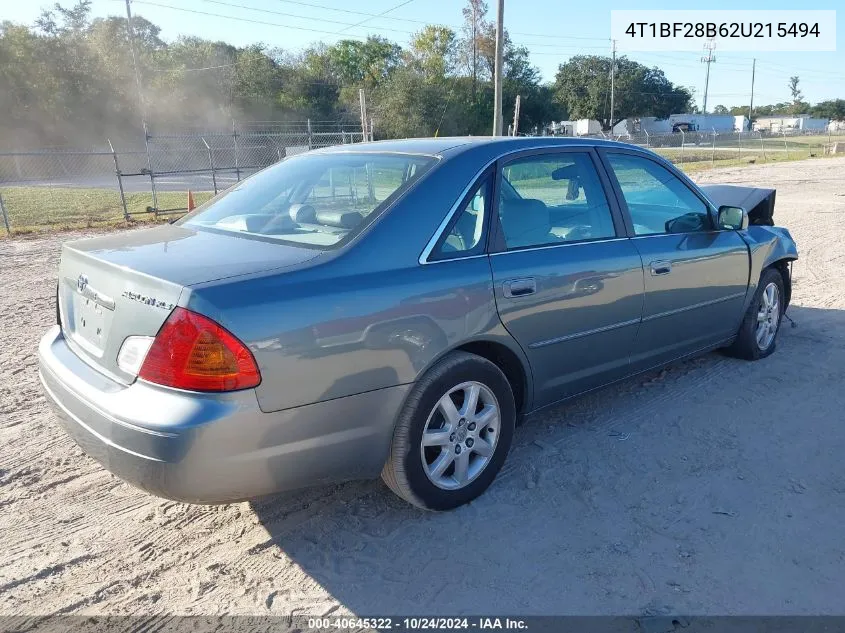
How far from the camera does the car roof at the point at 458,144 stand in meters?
3.33

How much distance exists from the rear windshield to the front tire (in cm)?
75

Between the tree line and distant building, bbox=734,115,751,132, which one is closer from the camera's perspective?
the tree line

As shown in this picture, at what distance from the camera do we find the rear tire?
4.81 m

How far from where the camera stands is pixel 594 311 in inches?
138

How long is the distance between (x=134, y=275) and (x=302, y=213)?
923 millimetres

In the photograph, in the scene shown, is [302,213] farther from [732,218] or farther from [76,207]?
[76,207]

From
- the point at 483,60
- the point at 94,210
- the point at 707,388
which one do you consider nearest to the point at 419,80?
the point at 483,60

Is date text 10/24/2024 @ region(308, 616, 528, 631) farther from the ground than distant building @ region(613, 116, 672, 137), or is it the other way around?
distant building @ region(613, 116, 672, 137)

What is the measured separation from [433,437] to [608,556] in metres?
0.88

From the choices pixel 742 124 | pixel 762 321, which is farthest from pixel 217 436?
pixel 742 124

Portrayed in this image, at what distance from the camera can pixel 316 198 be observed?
3318 millimetres

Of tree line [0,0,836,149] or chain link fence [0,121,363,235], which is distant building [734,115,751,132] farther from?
chain link fence [0,121,363,235]

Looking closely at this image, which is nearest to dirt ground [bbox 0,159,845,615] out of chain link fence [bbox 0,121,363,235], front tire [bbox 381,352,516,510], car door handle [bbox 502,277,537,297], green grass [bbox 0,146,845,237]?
front tire [bbox 381,352,516,510]

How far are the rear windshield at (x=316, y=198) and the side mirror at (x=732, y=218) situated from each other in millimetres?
2254
